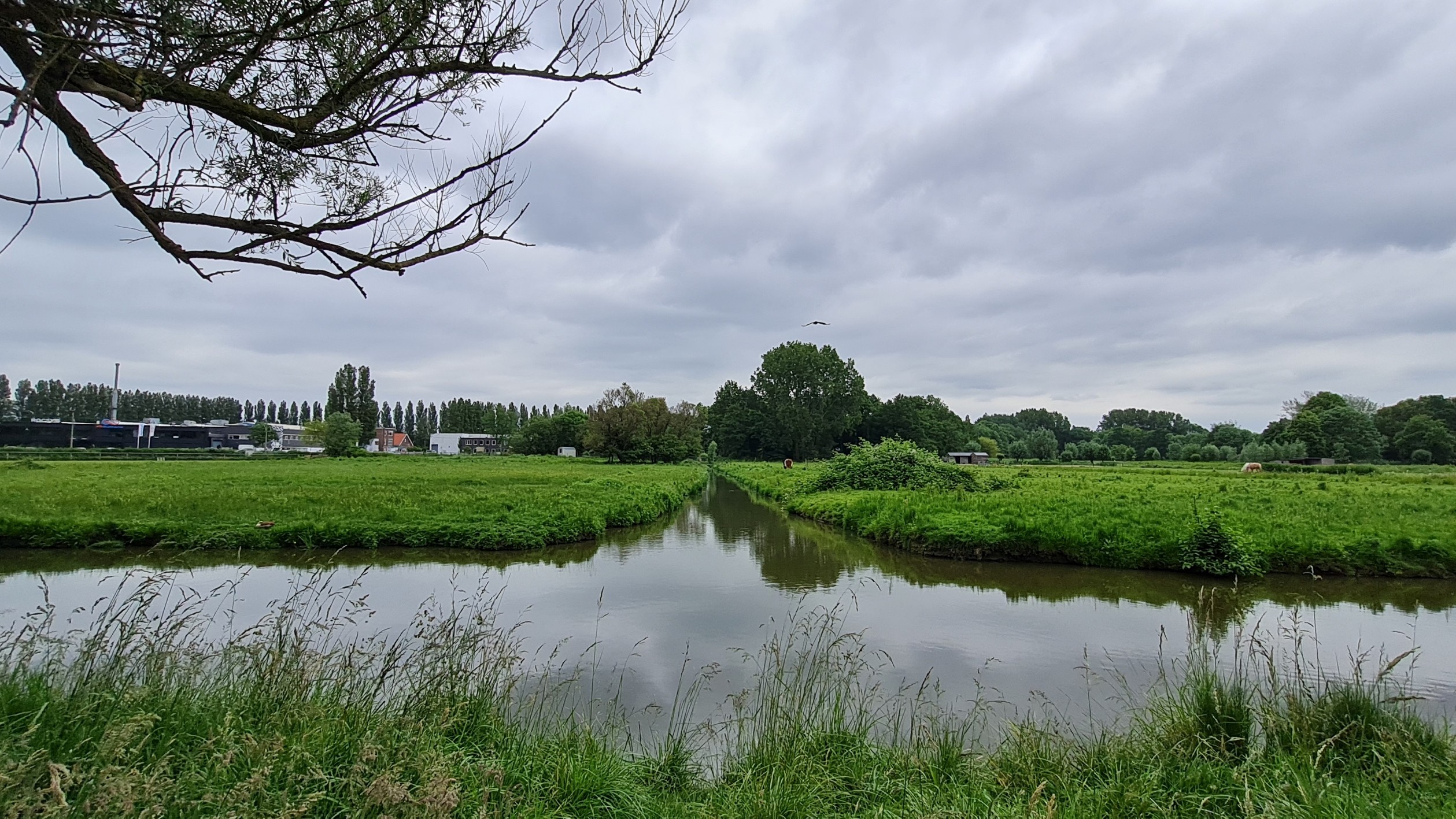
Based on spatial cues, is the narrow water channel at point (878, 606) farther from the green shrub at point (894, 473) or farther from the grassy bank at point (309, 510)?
the green shrub at point (894, 473)

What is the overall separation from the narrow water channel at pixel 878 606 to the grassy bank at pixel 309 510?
2.13ft

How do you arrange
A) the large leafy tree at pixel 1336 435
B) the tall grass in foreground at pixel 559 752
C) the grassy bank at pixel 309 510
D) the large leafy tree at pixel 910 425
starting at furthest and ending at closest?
the large leafy tree at pixel 910 425
the large leafy tree at pixel 1336 435
the grassy bank at pixel 309 510
the tall grass in foreground at pixel 559 752

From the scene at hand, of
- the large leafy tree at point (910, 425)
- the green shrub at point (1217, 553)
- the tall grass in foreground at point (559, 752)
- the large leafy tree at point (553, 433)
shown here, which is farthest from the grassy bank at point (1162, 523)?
the large leafy tree at point (553, 433)

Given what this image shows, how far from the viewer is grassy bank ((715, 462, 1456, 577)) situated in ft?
41.6

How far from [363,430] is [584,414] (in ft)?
81.9

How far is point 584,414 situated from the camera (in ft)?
268

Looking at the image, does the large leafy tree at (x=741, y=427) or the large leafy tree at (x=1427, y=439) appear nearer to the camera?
the large leafy tree at (x=1427, y=439)

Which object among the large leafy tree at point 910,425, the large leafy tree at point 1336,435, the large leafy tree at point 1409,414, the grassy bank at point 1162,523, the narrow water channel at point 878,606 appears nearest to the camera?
the narrow water channel at point 878,606

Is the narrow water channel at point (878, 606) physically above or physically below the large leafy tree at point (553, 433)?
below

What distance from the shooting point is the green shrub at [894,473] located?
25.2m

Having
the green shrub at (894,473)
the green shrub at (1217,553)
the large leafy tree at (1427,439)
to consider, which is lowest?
the green shrub at (1217,553)

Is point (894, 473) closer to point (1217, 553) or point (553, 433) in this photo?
point (1217, 553)

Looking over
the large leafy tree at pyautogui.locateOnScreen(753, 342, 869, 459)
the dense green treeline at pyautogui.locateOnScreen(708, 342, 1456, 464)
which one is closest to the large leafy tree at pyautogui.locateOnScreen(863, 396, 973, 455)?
the dense green treeline at pyautogui.locateOnScreen(708, 342, 1456, 464)

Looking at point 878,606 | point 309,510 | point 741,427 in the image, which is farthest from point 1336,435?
point 309,510
